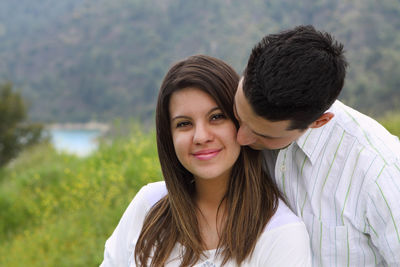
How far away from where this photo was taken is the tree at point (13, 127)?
22922 millimetres

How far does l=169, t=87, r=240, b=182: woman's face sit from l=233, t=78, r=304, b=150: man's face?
73 millimetres

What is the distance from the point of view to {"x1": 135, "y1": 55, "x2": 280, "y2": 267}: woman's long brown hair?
181 centimetres

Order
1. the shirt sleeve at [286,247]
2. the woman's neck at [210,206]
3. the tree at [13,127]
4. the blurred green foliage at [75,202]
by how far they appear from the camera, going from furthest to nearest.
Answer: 1. the tree at [13,127]
2. the blurred green foliage at [75,202]
3. the woman's neck at [210,206]
4. the shirt sleeve at [286,247]

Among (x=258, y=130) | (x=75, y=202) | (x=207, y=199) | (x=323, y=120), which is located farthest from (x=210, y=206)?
(x=75, y=202)

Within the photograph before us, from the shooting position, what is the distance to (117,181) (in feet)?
17.0

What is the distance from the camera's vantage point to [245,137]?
1.77m

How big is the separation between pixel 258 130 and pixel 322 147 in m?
0.29

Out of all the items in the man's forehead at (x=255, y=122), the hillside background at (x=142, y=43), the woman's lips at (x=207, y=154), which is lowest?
the woman's lips at (x=207, y=154)

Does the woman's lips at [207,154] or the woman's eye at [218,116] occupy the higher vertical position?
the woman's eye at [218,116]

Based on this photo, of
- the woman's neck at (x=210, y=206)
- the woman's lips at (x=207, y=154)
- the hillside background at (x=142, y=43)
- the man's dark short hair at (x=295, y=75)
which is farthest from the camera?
the hillside background at (x=142, y=43)

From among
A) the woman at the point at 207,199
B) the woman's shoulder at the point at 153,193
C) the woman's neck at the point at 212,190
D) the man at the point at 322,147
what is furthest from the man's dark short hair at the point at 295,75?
the woman's shoulder at the point at 153,193

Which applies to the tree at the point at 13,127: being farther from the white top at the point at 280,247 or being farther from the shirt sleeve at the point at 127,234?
the white top at the point at 280,247

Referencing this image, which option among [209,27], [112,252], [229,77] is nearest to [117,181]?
[112,252]

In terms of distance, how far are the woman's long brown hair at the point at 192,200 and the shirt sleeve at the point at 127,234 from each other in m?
0.05
